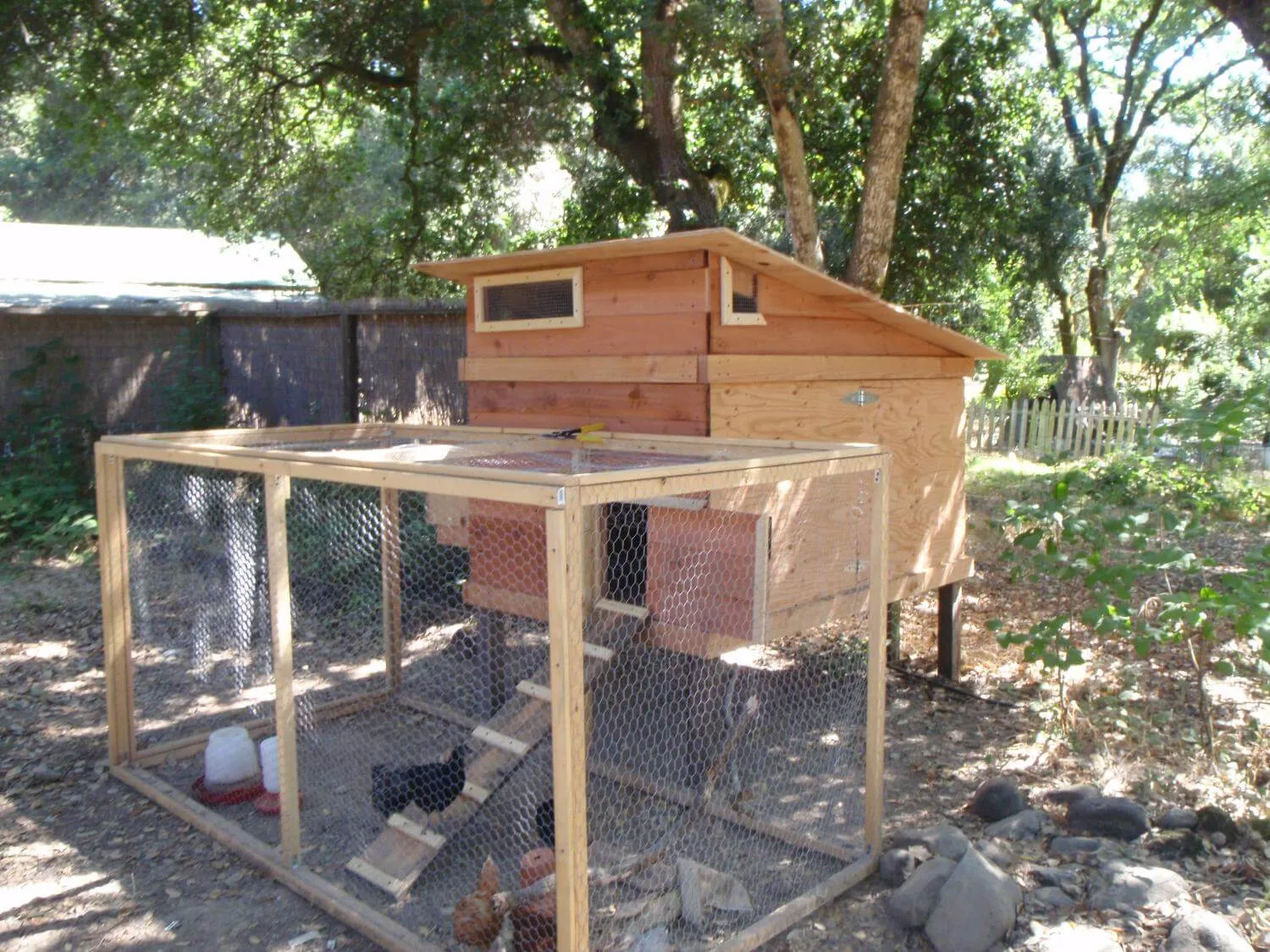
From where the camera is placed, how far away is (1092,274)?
17531 mm

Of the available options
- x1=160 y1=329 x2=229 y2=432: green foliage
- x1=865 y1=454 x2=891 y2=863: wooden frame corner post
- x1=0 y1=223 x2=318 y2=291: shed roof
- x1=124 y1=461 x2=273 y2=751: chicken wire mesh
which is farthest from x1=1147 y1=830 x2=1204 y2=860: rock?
x1=0 y1=223 x2=318 y2=291: shed roof

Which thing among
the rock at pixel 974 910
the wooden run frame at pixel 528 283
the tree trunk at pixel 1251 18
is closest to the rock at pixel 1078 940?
the rock at pixel 974 910

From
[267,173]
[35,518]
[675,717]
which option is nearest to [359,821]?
[675,717]

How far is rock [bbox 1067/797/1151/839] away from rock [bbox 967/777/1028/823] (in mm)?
207

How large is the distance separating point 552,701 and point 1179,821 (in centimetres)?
237

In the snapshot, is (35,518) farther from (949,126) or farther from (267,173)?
(949,126)

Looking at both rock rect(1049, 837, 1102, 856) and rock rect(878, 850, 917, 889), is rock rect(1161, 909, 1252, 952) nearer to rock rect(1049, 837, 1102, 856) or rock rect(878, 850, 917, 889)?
rock rect(1049, 837, 1102, 856)

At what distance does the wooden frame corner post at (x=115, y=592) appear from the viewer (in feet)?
13.9

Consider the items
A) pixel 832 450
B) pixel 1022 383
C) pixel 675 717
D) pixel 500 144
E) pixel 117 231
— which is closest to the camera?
pixel 832 450

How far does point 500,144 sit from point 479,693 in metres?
5.11

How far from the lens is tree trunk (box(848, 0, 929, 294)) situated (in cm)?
602

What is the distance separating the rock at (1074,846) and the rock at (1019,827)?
4.4 inches

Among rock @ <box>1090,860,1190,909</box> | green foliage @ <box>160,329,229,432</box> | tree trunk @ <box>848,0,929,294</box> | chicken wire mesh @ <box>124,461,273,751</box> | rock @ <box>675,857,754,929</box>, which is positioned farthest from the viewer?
green foliage @ <box>160,329,229,432</box>

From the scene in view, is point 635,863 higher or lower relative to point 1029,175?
lower
